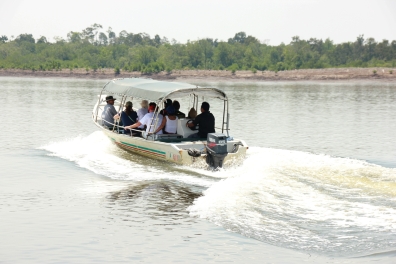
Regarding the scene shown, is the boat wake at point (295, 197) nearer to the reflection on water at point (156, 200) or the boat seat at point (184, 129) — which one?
the reflection on water at point (156, 200)

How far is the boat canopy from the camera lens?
14.9 metres

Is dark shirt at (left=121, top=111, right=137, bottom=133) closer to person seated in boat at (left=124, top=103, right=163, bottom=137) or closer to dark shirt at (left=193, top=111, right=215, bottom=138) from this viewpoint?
person seated in boat at (left=124, top=103, right=163, bottom=137)

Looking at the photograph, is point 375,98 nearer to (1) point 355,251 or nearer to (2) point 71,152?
(2) point 71,152

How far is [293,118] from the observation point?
28.4m

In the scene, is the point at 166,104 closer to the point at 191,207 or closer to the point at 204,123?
the point at 204,123

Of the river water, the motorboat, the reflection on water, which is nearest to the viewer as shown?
the river water

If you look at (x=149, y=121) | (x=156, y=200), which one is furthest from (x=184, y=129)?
(x=156, y=200)

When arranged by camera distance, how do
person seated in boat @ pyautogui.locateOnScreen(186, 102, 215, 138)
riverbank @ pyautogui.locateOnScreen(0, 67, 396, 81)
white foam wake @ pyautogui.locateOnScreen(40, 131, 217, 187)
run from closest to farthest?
1. white foam wake @ pyautogui.locateOnScreen(40, 131, 217, 187)
2. person seated in boat @ pyautogui.locateOnScreen(186, 102, 215, 138)
3. riverbank @ pyautogui.locateOnScreen(0, 67, 396, 81)

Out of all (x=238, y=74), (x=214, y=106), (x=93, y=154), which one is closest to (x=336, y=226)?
(x=93, y=154)

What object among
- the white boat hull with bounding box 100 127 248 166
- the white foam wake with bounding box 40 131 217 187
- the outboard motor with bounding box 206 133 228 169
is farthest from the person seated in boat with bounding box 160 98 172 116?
the outboard motor with bounding box 206 133 228 169

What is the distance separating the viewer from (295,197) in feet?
36.5

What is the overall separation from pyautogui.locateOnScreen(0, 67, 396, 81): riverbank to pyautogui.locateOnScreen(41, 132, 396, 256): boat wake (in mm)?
54841

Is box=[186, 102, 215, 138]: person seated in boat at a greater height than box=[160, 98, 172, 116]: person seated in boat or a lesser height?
lesser

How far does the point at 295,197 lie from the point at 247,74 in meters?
65.6
